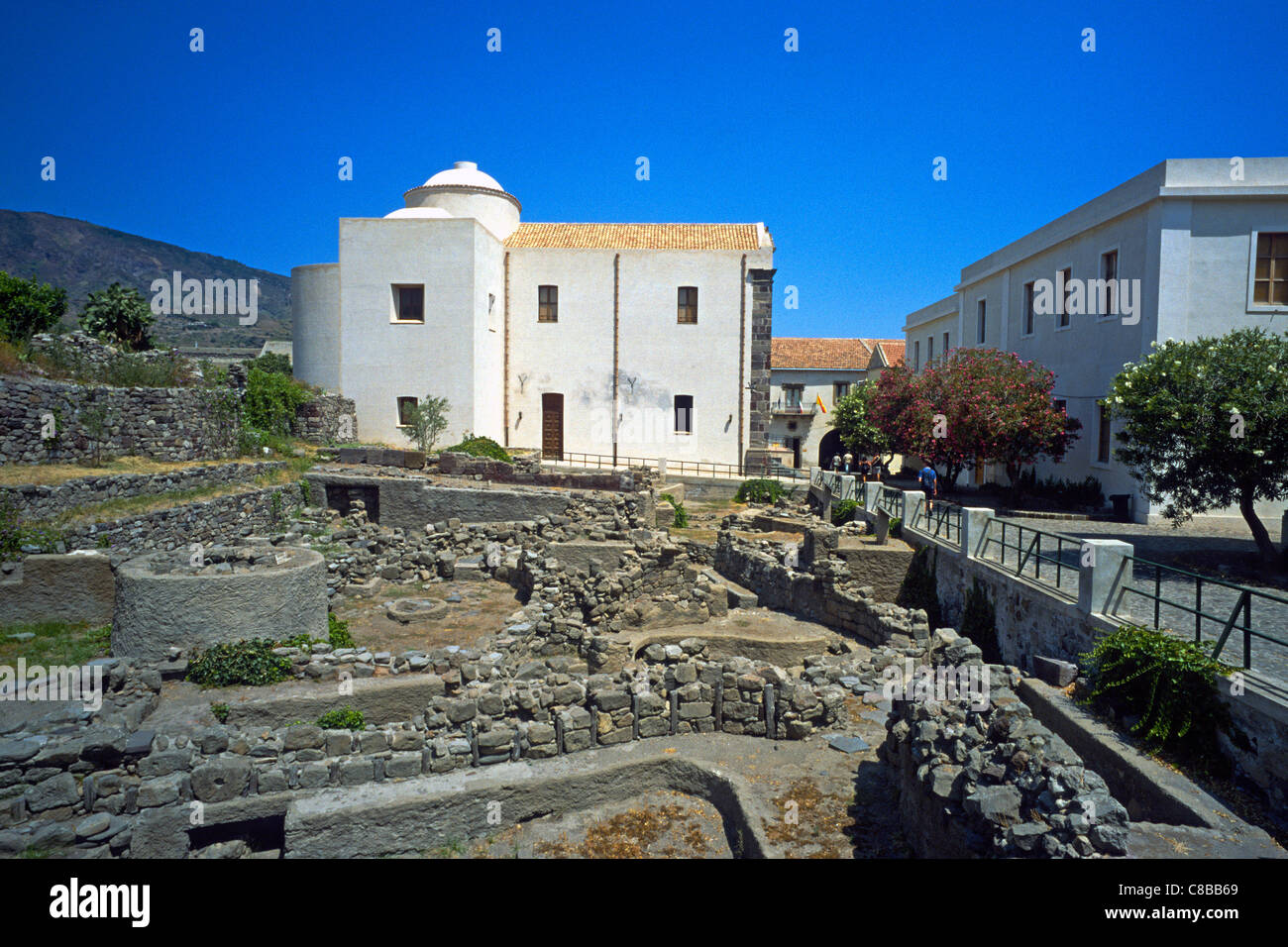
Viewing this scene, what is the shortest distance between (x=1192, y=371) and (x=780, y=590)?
7311mm

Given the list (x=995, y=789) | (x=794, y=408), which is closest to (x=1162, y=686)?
(x=995, y=789)

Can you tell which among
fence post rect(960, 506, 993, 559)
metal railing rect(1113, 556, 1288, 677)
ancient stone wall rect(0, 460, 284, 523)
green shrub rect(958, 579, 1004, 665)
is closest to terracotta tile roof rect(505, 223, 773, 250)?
ancient stone wall rect(0, 460, 284, 523)

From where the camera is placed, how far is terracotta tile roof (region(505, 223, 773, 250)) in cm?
3048

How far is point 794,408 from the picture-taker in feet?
140

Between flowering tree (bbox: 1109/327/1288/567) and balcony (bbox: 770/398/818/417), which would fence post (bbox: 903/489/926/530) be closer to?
flowering tree (bbox: 1109/327/1288/567)

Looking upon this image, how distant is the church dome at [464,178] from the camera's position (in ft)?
98.5

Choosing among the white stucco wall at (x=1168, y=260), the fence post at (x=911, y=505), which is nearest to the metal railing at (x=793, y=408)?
the white stucco wall at (x=1168, y=260)

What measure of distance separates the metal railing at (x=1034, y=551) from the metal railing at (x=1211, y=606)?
2.59ft

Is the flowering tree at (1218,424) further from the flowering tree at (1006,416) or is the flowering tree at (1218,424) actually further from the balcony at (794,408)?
the balcony at (794,408)

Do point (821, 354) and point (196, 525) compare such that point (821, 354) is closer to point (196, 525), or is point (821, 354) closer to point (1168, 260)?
point (1168, 260)
